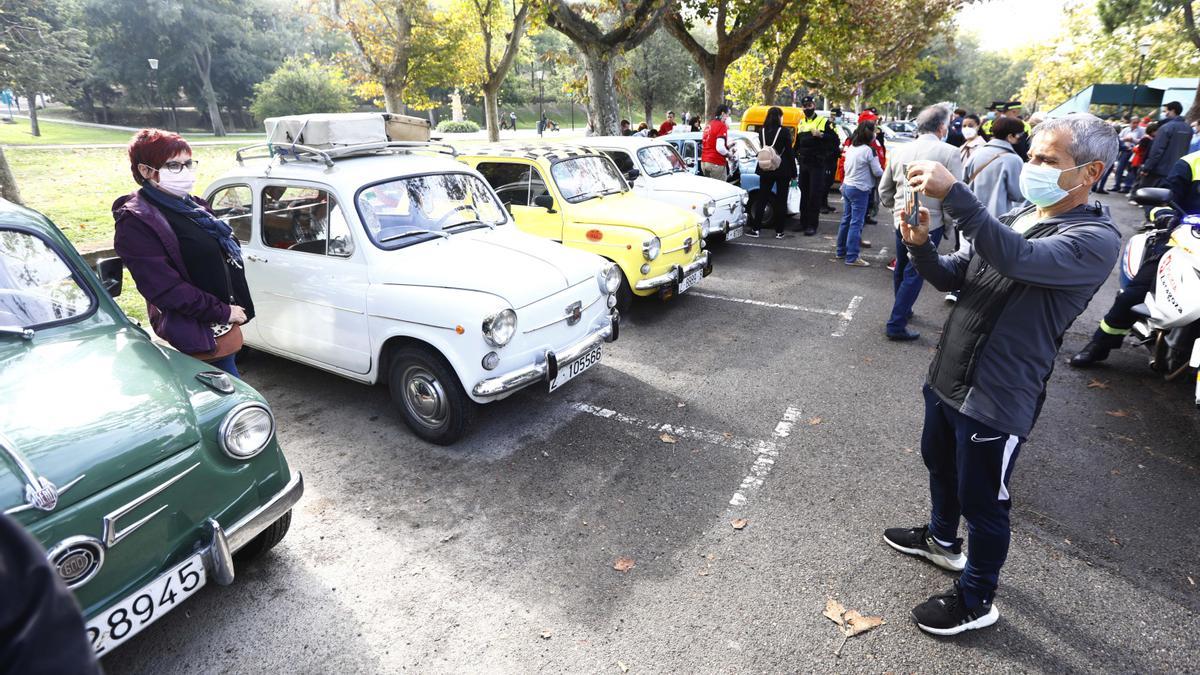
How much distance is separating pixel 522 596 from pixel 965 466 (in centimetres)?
212

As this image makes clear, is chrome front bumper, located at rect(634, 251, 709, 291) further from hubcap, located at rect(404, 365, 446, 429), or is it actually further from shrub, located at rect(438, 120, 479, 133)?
shrub, located at rect(438, 120, 479, 133)

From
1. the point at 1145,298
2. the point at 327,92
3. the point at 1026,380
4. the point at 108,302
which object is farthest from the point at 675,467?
the point at 327,92

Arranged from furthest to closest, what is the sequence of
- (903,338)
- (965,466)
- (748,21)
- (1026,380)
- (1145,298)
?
(748,21), (903,338), (1145,298), (965,466), (1026,380)

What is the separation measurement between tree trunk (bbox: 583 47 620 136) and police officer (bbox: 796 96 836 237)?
12.7ft

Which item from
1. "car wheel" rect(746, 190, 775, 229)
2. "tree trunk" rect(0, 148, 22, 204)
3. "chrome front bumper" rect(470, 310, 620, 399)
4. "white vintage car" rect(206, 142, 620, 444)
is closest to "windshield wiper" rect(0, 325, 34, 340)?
"white vintage car" rect(206, 142, 620, 444)

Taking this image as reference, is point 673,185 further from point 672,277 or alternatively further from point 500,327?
point 500,327

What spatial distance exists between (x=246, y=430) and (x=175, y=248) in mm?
1443

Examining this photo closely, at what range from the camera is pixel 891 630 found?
2.83 m

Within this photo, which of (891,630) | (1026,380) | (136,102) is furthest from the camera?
(136,102)

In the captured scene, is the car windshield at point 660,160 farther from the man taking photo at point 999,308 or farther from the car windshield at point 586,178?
the man taking photo at point 999,308

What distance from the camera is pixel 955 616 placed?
2.77 metres

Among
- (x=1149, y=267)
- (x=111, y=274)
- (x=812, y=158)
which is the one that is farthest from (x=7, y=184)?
(x=1149, y=267)

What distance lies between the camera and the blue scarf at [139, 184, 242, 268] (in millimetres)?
3416

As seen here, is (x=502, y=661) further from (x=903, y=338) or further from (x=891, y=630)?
(x=903, y=338)
